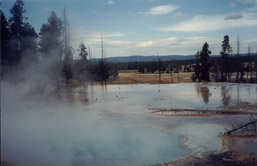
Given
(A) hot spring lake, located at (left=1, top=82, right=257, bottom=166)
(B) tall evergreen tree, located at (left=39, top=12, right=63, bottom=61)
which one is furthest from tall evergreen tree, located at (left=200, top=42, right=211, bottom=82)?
(A) hot spring lake, located at (left=1, top=82, right=257, bottom=166)

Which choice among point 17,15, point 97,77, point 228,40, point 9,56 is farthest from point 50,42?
point 228,40

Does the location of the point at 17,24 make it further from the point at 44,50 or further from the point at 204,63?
the point at 204,63

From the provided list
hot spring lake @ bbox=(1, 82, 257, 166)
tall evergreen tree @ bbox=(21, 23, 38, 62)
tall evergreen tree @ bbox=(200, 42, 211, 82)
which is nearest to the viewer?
hot spring lake @ bbox=(1, 82, 257, 166)

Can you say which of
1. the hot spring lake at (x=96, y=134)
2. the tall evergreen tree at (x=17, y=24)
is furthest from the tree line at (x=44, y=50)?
the hot spring lake at (x=96, y=134)

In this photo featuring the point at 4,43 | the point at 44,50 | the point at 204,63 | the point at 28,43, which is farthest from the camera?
the point at 204,63

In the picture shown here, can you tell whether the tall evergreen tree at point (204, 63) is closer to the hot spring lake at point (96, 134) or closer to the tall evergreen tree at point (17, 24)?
the hot spring lake at point (96, 134)

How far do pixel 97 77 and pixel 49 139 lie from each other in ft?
128

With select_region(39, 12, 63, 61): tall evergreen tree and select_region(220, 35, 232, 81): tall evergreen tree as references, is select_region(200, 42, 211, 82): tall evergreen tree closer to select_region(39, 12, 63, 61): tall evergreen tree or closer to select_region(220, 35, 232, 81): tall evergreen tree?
select_region(220, 35, 232, 81): tall evergreen tree

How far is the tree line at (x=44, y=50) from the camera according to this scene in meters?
20.8

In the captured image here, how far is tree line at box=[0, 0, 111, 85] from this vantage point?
20822 mm

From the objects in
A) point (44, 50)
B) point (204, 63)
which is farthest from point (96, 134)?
point (204, 63)

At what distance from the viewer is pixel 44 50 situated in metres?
30.5

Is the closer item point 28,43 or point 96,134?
point 96,134

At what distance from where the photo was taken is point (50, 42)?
32125mm
